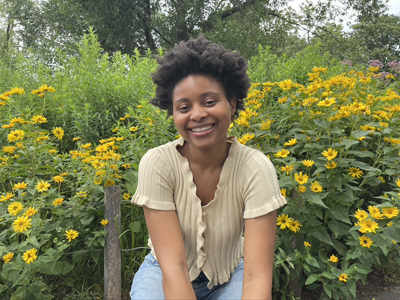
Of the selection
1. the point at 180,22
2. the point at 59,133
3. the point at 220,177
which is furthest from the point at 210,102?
the point at 180,22

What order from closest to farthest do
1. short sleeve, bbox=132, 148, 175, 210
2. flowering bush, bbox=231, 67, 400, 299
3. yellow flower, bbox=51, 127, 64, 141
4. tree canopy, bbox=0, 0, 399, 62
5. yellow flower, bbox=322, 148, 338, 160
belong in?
short sleeve, bbox=132, 148, 175, 210 → flowering bush, bbox=231, 67, 400, 299 → yellow flower, bbox=322, 148, 338, 160 → yellow flower, bbox=51, 127, 64, 141 → tree canopy, bbox=0, 0, 399, 62

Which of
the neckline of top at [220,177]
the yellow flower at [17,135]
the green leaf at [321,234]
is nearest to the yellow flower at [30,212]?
the yellow flower at [17,135]

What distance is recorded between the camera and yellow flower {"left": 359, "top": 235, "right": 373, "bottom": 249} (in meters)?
1.88

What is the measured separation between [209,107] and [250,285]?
68 centimetres

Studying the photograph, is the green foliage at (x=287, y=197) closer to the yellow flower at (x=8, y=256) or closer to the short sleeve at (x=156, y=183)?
the yellow flower at (x=8, y=256)

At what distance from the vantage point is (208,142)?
1.37m

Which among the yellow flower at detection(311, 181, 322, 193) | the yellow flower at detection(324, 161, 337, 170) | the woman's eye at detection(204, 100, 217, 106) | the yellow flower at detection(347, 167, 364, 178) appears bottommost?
the yellow flower at detection(311, 181, 322, 193)

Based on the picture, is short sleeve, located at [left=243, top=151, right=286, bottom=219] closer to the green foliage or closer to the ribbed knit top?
the ribbed knit top

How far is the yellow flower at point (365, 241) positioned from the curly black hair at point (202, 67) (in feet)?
3.52

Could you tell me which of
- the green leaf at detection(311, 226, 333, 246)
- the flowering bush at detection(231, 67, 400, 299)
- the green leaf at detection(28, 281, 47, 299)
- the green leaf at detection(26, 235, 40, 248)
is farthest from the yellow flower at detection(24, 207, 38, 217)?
the green leaf at detection(311, 226, 333, 246)

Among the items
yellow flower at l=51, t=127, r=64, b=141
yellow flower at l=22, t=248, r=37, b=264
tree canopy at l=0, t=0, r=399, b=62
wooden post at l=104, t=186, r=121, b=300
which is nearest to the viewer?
yellow flower at l=22, t=248, r=37, b=264

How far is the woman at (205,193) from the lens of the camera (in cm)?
135

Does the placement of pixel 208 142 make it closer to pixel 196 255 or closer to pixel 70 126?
pixel 196 255

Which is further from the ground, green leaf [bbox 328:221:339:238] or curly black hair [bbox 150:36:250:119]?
curly black hair [bbox 150:36:250:119]
